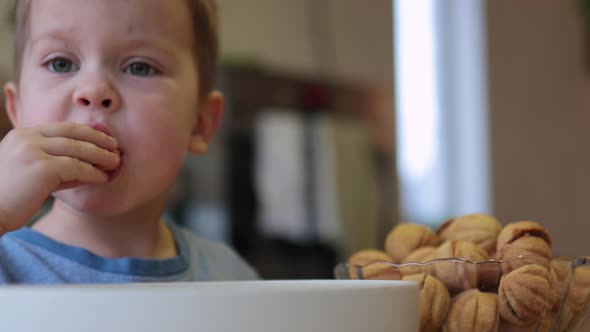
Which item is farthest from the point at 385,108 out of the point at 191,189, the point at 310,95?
the point at 191,189

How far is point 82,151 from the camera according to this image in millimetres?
514

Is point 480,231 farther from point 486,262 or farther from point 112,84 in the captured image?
point 112,84

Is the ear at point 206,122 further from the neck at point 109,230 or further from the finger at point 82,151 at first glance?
the finger at point 82,151

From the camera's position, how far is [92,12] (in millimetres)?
612

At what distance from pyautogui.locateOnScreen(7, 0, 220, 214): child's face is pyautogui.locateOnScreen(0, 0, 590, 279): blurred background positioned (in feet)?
5.78

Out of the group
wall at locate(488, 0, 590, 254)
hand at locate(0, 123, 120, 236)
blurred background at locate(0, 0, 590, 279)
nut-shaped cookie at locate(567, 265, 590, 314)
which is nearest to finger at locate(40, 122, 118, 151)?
hand at locate(0, 123, 120, 236)

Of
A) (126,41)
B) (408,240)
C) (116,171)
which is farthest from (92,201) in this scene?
(408,240)

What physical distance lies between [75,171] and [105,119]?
95 mm

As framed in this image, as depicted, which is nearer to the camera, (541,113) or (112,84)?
(112,84)

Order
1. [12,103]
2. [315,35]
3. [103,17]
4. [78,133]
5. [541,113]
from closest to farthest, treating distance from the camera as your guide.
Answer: [78,133] → [103,17] → [12,103] → [315,35] → [541,113]

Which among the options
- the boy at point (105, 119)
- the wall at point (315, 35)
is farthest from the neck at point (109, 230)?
the wall at point (315, 35)

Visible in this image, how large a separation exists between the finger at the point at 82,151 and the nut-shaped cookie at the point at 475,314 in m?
0.27

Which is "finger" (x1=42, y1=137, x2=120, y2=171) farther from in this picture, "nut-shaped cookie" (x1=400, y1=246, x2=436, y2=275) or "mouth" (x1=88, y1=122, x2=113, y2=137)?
"nut-shaped cookie" (x1=400, y1=246, x2=436, y2=275)

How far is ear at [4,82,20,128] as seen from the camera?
738 mm
